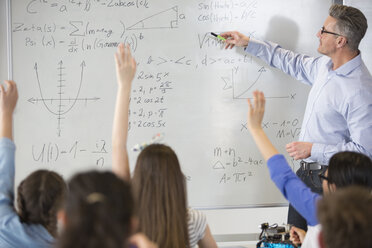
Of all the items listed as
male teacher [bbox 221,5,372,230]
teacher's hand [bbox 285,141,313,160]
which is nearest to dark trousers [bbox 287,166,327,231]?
male teacher [bbox 221,5,372,230]

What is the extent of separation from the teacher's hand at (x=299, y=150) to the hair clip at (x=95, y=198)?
1.89 metres

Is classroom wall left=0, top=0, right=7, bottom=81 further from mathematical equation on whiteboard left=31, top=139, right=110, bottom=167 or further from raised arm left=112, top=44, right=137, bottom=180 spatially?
raised arm left=112, top=44, right=137, bottom=180

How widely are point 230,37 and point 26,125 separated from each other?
1483 millimetres

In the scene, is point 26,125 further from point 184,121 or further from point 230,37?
point 230,37

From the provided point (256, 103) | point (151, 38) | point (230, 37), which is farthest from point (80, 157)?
point (256, 103)

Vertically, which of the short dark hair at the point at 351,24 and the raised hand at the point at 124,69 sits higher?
the short dark hair at the point at 351,24

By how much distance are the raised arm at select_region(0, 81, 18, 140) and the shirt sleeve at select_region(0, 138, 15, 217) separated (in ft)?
0.18

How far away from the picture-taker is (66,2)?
3.18 m

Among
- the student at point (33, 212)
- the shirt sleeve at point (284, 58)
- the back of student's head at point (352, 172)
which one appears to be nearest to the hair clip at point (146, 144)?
the student at point (33, 212)

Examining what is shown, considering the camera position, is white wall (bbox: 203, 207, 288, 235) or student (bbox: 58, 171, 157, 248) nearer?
student (bbox: 58, 171, 157, 248)

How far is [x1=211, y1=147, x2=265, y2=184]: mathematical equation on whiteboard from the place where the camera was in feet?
10.9

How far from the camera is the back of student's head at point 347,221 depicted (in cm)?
121

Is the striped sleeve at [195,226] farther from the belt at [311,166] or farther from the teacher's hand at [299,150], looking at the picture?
the belt at [311,166]

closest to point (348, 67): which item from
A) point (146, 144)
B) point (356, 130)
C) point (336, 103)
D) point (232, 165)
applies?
point (336, 103)
